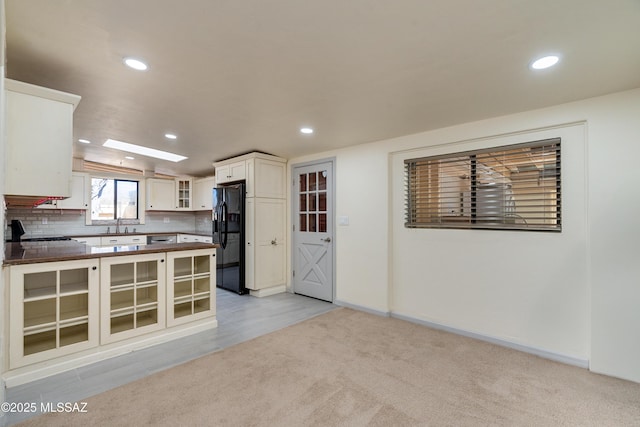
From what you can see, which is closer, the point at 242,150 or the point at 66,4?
the point at 66,4

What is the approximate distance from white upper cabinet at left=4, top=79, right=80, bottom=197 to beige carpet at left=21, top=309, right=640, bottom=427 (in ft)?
4.95

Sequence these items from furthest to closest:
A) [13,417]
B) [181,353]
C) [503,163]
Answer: [503,163] < [181,353] < [13,417]

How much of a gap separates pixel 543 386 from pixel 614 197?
155 centimetres

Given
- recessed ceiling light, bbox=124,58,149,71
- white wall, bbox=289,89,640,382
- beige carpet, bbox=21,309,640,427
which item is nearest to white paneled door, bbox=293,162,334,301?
white wall, bbox=289,89,640,382

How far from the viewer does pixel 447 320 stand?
3297 mm

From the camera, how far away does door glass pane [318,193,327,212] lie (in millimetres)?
4465

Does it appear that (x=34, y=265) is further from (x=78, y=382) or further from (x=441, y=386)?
(x=441, y=386)

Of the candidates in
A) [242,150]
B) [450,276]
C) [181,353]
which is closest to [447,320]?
[450,276]

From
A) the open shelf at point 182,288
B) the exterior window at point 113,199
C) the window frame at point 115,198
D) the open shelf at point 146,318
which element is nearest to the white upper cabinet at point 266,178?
the open shelf at point 182,288

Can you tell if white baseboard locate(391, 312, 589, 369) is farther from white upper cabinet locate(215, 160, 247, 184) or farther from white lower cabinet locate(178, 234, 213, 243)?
white lower cabinet locate(178, 234, 213, 243)

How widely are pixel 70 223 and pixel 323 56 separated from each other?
6124 millimetres

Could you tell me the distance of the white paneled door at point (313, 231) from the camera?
4398 millimetres

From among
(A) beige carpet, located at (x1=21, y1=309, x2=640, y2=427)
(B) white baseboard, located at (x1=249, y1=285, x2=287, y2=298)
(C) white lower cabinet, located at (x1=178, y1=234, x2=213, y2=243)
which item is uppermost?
(C) white lower cabinet, located at (x1=178, y1=234, x2=213, y2=243)

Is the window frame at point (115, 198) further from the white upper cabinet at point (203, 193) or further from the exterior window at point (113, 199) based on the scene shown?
the white upper cabinet at point (203, 193)
